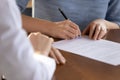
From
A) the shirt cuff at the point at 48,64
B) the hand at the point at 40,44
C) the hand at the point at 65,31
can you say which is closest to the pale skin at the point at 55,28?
the hand at the point at 65,31

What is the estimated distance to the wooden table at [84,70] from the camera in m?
0.81

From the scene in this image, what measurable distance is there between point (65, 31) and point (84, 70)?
35 cm

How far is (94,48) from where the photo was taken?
104cm

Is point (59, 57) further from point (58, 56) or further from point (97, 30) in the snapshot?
point (97, 30)

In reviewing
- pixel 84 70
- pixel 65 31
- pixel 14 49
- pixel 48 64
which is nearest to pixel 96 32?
pixel 65 31

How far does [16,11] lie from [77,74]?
1.21 ft

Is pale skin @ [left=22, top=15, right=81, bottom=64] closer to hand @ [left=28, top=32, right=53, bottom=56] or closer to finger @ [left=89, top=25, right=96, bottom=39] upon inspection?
finger @ [left=89, top=25, right=96, bottom=39]

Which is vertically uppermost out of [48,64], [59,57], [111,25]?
[48,64]

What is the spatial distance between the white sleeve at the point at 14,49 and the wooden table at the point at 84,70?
0.85 ft

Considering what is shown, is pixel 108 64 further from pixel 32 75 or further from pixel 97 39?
pixel 32 75

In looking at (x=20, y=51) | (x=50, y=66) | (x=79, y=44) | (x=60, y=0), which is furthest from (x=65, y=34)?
(x=20, y=51)

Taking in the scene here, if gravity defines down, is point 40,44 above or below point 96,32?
above

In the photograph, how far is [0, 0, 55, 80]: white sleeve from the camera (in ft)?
1.64

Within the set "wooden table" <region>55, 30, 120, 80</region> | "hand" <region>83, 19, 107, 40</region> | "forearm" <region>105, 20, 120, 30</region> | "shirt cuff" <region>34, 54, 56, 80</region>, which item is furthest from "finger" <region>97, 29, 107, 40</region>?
"shirt cuff" <region>34, 54, 56, 80</region>
